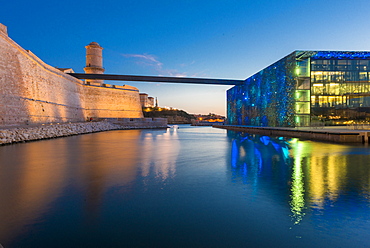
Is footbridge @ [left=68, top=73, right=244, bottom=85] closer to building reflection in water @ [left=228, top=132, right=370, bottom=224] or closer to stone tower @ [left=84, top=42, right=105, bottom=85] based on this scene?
stone tower @ [left=84, top=42, right=105, bottom=85]

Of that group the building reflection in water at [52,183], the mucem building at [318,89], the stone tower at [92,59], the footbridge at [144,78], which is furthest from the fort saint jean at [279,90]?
the building reflection in water at [52,183]

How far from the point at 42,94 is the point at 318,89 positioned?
3437cm

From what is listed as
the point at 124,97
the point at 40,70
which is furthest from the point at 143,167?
the point at 124,97

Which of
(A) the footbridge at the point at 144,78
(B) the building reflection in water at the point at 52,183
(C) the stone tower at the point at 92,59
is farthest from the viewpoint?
(C) the stone tower at the point at 92,59

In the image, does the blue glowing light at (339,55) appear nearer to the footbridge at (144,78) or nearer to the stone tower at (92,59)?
the footbridge at (144,78)

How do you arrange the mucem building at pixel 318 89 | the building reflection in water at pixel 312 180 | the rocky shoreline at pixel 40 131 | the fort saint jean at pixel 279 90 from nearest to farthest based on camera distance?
the building reflection in water at pixel 312 180 → the rocky shoreline at pixel 40 131 → the fort saint jean at pixel 279 90 → the mucem building at pixel 318 89

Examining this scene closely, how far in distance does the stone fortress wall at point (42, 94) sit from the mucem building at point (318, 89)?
28.8 metres

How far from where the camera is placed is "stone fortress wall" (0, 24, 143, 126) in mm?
20156

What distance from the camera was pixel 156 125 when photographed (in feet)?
181

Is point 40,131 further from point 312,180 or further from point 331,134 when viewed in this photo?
point 331,134

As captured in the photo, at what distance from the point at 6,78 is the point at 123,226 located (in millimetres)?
22239

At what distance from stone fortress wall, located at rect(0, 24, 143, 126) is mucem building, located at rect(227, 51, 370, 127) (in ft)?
94.6

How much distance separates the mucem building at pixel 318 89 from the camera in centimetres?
2923

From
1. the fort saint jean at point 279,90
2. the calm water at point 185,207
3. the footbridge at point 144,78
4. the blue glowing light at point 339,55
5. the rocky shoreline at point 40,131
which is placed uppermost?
the blue glowing light at point 339,55
